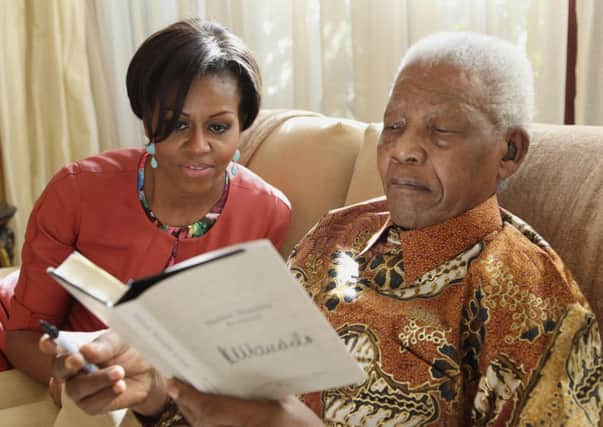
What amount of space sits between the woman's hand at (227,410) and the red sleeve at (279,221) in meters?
0.80

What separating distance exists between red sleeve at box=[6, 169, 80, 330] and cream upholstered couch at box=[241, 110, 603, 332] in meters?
0.51

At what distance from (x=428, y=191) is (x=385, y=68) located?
126 centimetres

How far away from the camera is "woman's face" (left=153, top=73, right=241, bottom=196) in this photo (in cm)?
156

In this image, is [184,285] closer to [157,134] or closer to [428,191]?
[428,191]

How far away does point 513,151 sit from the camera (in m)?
1.27

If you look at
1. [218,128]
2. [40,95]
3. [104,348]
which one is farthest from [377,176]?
[40,95]

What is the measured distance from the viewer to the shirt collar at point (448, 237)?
1.25 m

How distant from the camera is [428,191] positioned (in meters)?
1.25

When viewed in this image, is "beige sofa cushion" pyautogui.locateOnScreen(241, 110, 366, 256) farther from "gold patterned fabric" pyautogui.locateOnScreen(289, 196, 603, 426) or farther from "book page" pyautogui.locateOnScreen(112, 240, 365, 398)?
"book page" pyautogui.locateOnScreen(112, 240, 365, 398)

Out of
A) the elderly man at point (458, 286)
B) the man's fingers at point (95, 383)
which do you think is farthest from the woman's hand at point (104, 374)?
the elderly man at point (458, 286)

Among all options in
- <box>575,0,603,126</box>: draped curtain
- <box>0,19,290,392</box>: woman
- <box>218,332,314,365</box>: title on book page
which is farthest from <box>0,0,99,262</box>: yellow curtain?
<box>218,332,314,365</box>: title on book page

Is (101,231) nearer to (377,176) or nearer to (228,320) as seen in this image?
(377,176)

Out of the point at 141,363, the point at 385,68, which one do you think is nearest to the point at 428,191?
the point at 141,363

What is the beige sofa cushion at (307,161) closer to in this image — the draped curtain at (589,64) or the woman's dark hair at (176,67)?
the woman's dark hair at (176,67)
